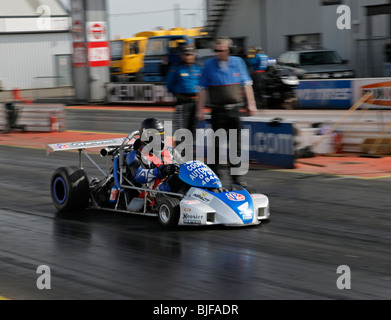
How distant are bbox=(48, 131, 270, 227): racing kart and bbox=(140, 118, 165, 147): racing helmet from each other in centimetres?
41

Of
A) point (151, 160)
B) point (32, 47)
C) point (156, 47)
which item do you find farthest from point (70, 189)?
point (32, 47)

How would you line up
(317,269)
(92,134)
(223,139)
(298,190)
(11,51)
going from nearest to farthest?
1. (317,269)
2. (223,139)
3. (298,190)
4. (92,134)
5. (11,51)

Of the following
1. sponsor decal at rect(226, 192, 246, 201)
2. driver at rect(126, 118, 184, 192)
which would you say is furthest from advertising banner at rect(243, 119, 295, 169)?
sponsor decal at rect(226, 192, 246, 201)

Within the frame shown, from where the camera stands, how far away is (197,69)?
1134 centimetres

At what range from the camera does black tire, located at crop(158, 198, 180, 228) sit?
7512 mm

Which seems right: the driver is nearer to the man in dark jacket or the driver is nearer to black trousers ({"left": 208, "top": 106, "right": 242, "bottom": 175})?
black trousers ({"left": 208, "top": 106, "right": 242, "bottom": 175})

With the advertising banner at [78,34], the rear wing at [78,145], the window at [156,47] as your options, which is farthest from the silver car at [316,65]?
the rear wing at [78,145]

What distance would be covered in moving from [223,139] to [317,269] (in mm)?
3511

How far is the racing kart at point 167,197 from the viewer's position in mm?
7406

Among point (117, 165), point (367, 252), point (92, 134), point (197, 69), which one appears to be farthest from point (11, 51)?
point (367, 252)

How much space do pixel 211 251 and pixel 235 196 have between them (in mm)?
865

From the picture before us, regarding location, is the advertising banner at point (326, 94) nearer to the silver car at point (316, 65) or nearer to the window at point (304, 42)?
the silver car at point (316, 65)

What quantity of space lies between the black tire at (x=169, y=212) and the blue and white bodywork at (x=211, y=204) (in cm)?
5

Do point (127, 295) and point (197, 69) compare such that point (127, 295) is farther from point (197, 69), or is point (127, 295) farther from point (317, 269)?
point (197, 69)
